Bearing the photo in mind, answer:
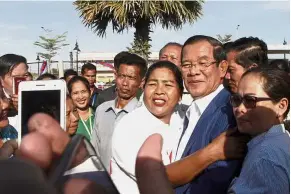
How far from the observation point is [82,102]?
4.75 m

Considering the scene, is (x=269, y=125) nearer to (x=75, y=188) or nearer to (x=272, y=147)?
(x=272, y=147)

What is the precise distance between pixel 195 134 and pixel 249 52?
41.6 inches

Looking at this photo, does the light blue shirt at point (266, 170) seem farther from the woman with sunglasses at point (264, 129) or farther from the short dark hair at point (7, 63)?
the short dark hair at point (7, 63)

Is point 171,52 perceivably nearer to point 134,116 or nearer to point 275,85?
point 134,116

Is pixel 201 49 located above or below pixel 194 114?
above

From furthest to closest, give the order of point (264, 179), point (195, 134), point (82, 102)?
1. point (82, 102)
2. point (195, 134)
3. point (264, 179)

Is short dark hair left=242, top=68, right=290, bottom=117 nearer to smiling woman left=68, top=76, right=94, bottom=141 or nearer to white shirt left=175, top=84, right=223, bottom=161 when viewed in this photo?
white shirt left=175, top=84, right=223, bottom=161

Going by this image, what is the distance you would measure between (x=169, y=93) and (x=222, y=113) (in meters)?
0.70

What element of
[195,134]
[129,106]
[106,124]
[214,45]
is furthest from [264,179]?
[106,124]

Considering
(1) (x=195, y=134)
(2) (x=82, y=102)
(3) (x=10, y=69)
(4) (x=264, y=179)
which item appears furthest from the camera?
(2) (x=82, y=102)

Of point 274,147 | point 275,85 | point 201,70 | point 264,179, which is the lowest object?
point 264,179

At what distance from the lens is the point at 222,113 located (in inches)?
96.8

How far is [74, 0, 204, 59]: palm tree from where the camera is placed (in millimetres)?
17500

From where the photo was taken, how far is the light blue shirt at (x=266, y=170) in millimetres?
1916
